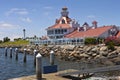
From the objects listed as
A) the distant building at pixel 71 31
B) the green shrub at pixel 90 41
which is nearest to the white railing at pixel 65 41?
the distant building at pixel 71 31

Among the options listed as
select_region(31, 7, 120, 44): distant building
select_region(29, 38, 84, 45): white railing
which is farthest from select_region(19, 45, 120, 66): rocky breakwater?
select_region(31, 7, 120, 44): distant building

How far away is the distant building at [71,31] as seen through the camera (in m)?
71.0

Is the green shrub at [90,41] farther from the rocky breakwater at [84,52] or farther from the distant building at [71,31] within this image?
the rocky breakwater at [84,52]

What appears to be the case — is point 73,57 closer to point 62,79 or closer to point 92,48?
point 92,48

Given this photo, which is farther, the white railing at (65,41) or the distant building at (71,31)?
the distant building at (71,31)

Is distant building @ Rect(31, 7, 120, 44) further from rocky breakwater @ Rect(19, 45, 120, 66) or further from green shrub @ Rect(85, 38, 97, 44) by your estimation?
rocky breakwater @ Rect(19, 45, 120, 66)

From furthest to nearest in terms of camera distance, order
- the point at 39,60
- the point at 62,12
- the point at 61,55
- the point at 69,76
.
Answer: the point at 62,12, the point at 61,55, the point at 69,76, the point at 39,60

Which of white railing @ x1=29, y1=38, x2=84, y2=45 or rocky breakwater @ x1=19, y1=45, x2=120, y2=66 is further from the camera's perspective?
white railing @ x1=29, y1=38, x2=84, y2=45

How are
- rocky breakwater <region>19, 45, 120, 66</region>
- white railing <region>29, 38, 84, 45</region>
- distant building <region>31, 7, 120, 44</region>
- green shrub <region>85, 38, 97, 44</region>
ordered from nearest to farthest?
rocky breakwater <region>19, 45, 120, 66</region> → green shrub <region>85, 38, 97, 44</region> → white railing <region>29, 38, 84, 45</region> → distant building <region>31, 7, 120, 44</region>

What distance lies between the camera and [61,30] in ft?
288

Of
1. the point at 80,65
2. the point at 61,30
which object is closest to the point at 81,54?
the point at 80,65

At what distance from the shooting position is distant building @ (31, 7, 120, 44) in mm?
71000

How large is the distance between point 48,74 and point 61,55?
35343 millimetres

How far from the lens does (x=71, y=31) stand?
A: 287 feet
